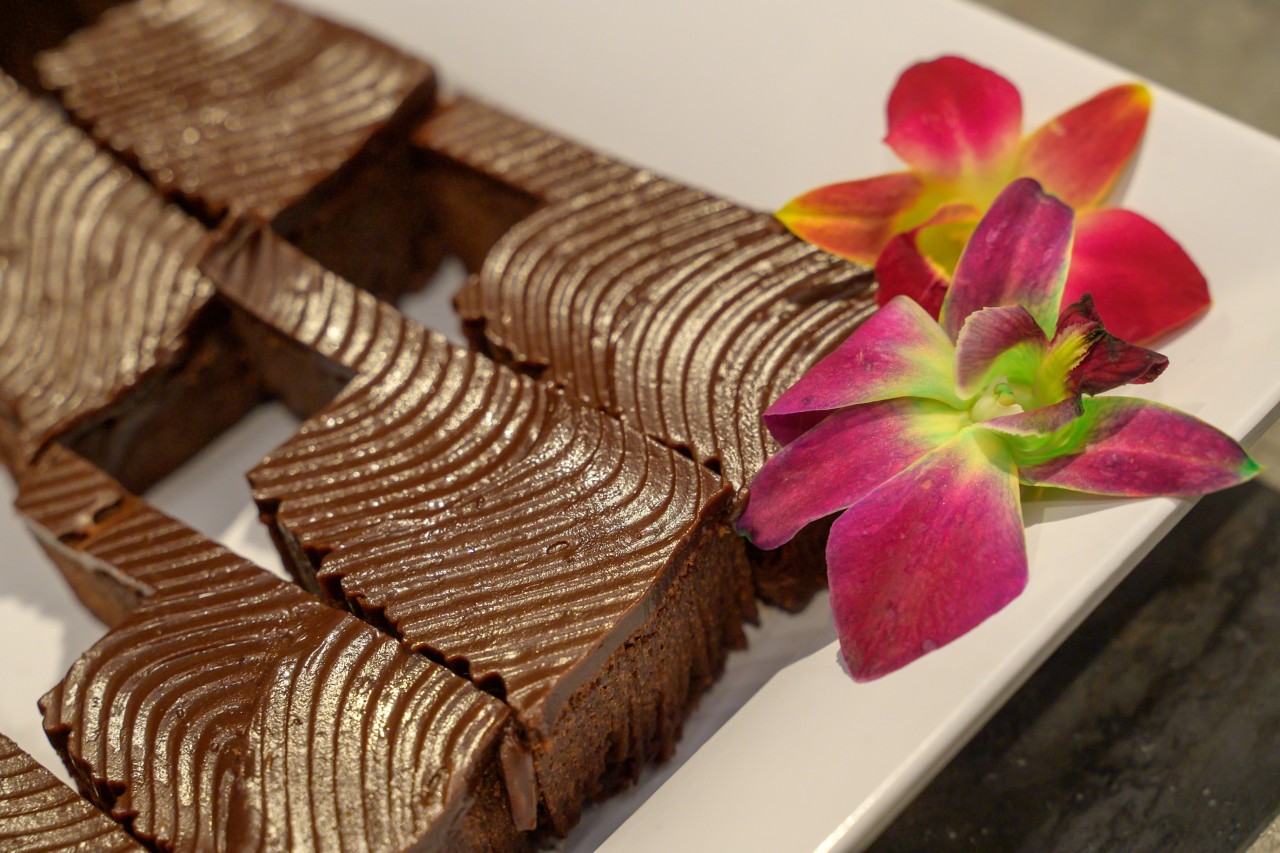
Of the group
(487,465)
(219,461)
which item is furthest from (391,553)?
(219,461)

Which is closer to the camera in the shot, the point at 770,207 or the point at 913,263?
the point at 913,263

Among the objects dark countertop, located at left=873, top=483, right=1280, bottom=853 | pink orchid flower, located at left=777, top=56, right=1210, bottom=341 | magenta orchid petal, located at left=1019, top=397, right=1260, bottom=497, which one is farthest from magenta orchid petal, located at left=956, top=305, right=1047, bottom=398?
dark countertop, located at left=873, top=483, right=1280, bottom=853

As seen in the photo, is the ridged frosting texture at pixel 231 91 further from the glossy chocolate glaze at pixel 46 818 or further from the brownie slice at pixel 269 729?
the glossy chocolate glaze at pixel 46 818

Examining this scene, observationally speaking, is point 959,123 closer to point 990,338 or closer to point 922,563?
point 990,338

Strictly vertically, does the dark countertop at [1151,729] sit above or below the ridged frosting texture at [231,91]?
below

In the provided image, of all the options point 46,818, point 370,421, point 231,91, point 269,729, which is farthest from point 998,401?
point 231,91

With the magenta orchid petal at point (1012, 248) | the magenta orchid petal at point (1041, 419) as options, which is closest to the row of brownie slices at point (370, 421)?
the magenta orchid petal at point (1012, 248)
